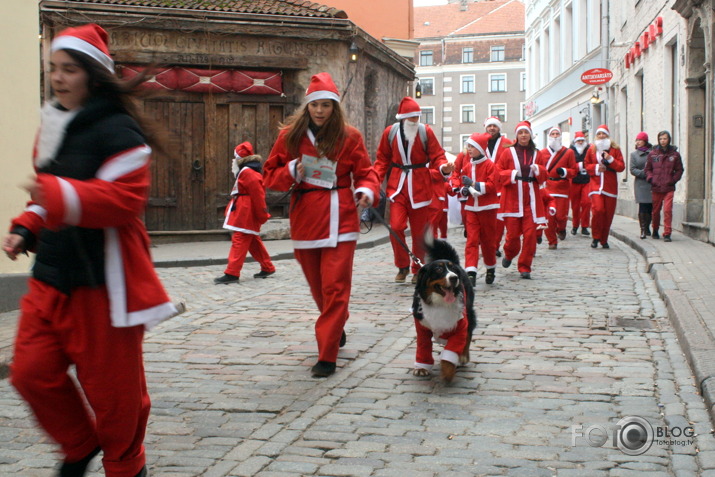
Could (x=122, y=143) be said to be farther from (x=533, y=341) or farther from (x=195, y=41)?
(x=195, y=41)

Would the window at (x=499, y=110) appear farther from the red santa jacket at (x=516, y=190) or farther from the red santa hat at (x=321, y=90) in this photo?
the red santa hat at (x=321, y=90)

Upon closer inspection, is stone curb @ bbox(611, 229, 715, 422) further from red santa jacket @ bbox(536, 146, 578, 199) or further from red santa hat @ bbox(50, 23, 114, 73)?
red santa jacket @ bbox(536, 146, 578, 199)

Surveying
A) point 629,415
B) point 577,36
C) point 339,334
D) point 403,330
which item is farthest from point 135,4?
point 577,36

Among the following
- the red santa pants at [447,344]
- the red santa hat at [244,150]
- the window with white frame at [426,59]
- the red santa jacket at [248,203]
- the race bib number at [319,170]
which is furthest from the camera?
the window with white frame at [426,59]

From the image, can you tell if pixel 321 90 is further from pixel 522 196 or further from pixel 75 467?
pixel 522 196

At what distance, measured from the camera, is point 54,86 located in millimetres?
3387

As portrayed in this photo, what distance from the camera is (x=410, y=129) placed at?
1017 centimetres

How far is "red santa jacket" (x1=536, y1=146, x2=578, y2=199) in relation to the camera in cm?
1634

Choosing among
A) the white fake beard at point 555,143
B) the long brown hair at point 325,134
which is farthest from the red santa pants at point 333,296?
the white fake beard at point 555,143

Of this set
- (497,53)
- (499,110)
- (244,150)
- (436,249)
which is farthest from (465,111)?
(436,249)

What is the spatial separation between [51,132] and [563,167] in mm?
13895

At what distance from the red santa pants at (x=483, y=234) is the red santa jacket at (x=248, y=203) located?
261cm

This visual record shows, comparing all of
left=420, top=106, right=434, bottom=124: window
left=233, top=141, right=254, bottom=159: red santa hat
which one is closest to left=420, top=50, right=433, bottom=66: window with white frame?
left=420, top=106, right=434, bottom=124: window

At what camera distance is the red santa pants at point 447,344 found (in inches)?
217
